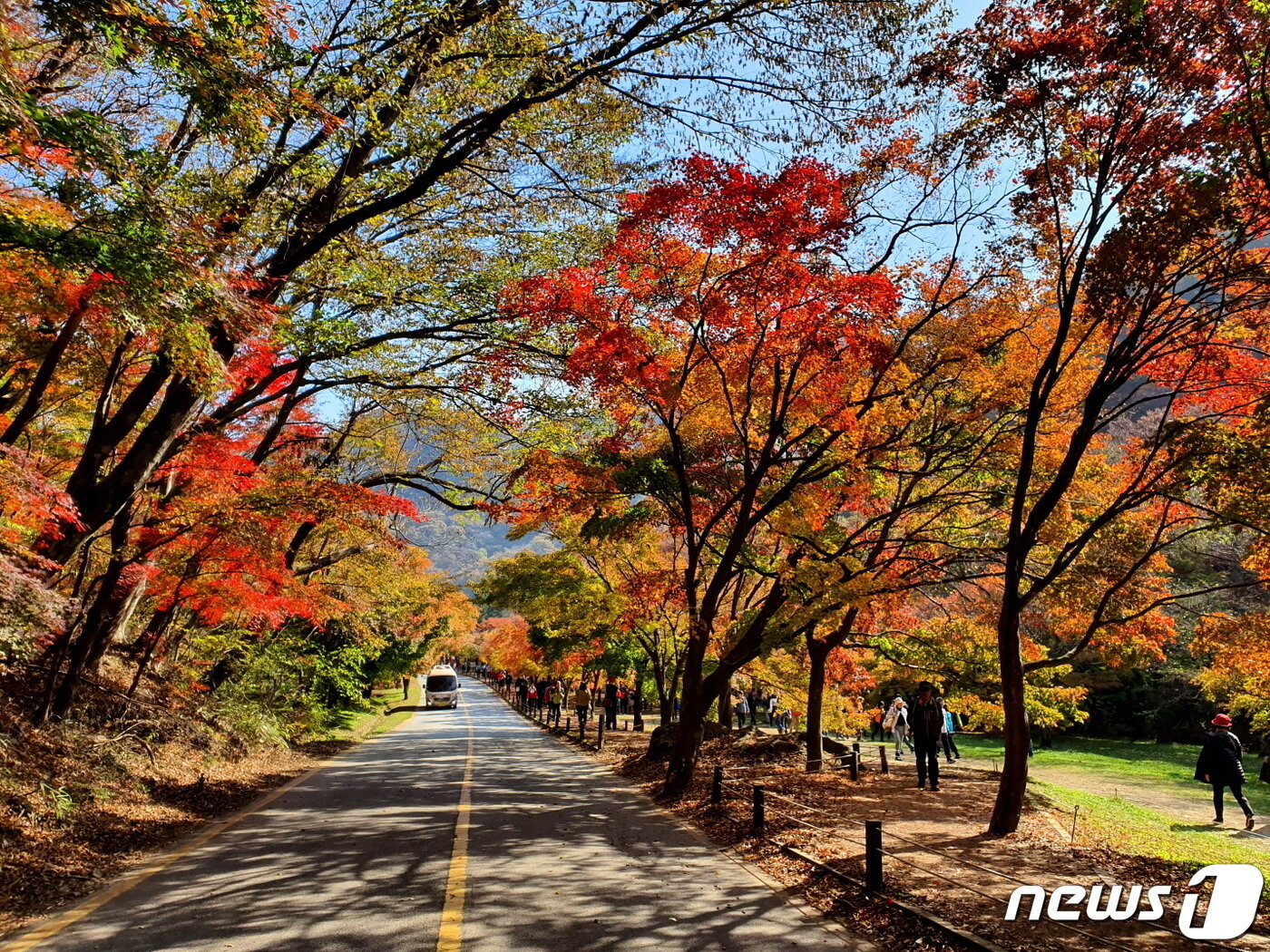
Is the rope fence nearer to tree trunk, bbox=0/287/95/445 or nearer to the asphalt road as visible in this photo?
the asphalt road

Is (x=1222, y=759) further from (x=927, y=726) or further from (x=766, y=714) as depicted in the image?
(x=766, y=714)

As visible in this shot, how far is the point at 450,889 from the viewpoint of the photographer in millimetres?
6445

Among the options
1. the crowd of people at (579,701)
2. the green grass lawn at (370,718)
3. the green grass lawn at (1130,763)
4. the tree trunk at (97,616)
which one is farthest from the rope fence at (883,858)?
the green grass lawn at (370,718)

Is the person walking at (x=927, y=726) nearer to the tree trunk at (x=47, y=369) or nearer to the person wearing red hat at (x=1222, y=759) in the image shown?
the person wearing red hat at (x=1222, y=759)

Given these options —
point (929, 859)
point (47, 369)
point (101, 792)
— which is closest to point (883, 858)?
point (929, 859)

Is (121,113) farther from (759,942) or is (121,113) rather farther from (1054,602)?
(1054,602)

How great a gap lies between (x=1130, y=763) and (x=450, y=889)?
31.2 meters

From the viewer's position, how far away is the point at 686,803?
1150 centimetres

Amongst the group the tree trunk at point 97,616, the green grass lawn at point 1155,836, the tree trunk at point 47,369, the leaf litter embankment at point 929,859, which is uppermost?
the tree trunk at point 47,369

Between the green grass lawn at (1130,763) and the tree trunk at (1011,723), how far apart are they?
43.5 ft

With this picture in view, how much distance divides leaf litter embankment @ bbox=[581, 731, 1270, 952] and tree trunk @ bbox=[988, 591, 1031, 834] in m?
A: 0.29

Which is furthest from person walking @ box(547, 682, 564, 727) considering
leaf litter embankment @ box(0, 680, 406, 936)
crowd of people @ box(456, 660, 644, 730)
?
leaf litter embankment @ box(0, 680, 406, 936)

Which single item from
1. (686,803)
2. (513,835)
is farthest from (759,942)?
(686,803)

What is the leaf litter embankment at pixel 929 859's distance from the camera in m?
5.81
